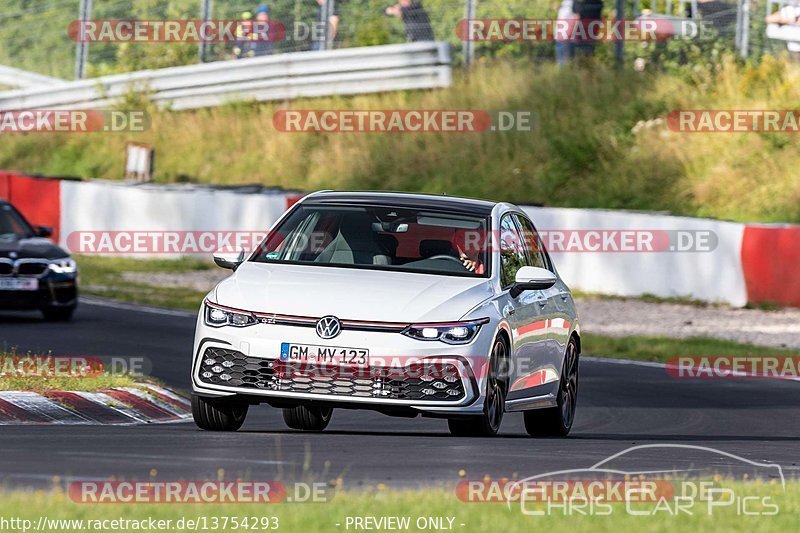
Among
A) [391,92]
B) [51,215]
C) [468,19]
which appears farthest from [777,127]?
[51,215]

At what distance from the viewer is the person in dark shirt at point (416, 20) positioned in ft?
102

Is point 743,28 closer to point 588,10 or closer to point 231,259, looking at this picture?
point 588,10

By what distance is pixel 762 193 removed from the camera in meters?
26.2

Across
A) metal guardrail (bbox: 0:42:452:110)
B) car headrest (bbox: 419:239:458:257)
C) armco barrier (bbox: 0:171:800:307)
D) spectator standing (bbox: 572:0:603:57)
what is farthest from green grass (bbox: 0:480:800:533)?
metal guardrail (bbox: 0:42:452:110)

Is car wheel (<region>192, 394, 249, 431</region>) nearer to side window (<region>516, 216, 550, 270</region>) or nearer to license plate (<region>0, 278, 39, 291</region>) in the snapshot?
side window (<region>516, 216, 550, 270</region>)

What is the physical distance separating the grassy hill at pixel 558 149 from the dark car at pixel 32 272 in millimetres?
10802

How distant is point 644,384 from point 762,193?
11523 mm

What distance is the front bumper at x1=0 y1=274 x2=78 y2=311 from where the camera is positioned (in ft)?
61.2

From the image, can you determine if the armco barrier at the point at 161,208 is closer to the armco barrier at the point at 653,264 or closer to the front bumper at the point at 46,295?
the armco barrier at the point at 653,264

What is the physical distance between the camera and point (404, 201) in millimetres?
10797

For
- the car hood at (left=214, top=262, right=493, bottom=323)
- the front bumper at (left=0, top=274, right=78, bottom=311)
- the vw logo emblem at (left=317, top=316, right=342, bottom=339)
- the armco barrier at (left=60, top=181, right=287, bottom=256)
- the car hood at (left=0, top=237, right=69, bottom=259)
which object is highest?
the car hood at (left=214, top=262, right=493, bottom=323)

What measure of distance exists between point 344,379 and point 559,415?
2.39 m

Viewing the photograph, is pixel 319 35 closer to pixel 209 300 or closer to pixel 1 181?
pixel 1 181

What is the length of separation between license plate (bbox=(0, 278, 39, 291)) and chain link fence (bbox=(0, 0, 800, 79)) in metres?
13.1
